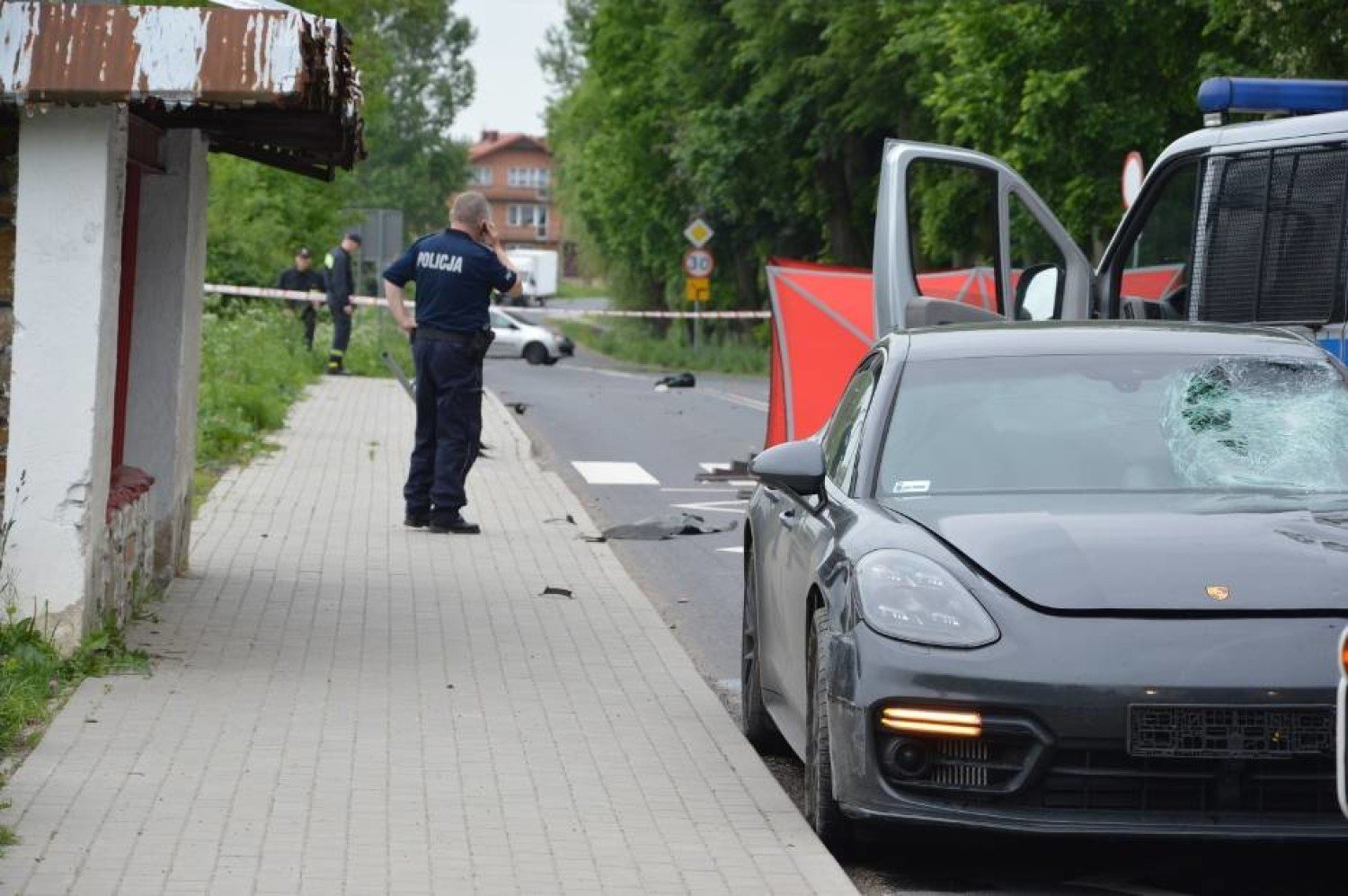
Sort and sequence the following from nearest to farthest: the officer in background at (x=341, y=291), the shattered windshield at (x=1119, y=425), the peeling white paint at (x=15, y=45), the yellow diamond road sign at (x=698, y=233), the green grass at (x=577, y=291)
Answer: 1. the shattered windshield at (x=1119, y=425)
2. the peeling white paint at (x=15, y=45)
3. the officer in background at (x=341, y=291)
4. the yellow diamond road sign at (x=698, y=233)
5. the green grass at (x=577, y=291)

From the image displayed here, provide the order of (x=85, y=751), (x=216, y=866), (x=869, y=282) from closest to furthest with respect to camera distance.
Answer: (x=216, y=866) < (x=85, y=751) < (x=869, y=282)

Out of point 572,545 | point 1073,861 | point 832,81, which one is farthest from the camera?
point 832,81

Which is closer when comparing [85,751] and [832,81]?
[85,751]

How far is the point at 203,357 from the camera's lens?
26.1 m

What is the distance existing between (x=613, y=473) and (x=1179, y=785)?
15.1 metres

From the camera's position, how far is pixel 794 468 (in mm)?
7312

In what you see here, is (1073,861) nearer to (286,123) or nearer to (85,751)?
(85,751)

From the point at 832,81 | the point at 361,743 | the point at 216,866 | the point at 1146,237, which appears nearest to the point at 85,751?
the point at 361,743

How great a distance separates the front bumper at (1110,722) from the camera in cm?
592

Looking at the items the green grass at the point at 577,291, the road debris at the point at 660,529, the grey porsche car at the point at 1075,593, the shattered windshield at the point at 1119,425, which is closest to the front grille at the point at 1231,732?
the grey porsche car at the point at 1075,593

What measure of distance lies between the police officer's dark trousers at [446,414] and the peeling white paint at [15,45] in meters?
5.99

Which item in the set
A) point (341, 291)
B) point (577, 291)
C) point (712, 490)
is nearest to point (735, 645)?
point (712, 490)

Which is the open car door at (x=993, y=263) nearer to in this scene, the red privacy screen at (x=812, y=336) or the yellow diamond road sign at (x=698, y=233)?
the red privacy screen at (x=812, y=336)

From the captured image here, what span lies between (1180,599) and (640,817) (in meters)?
1.62
